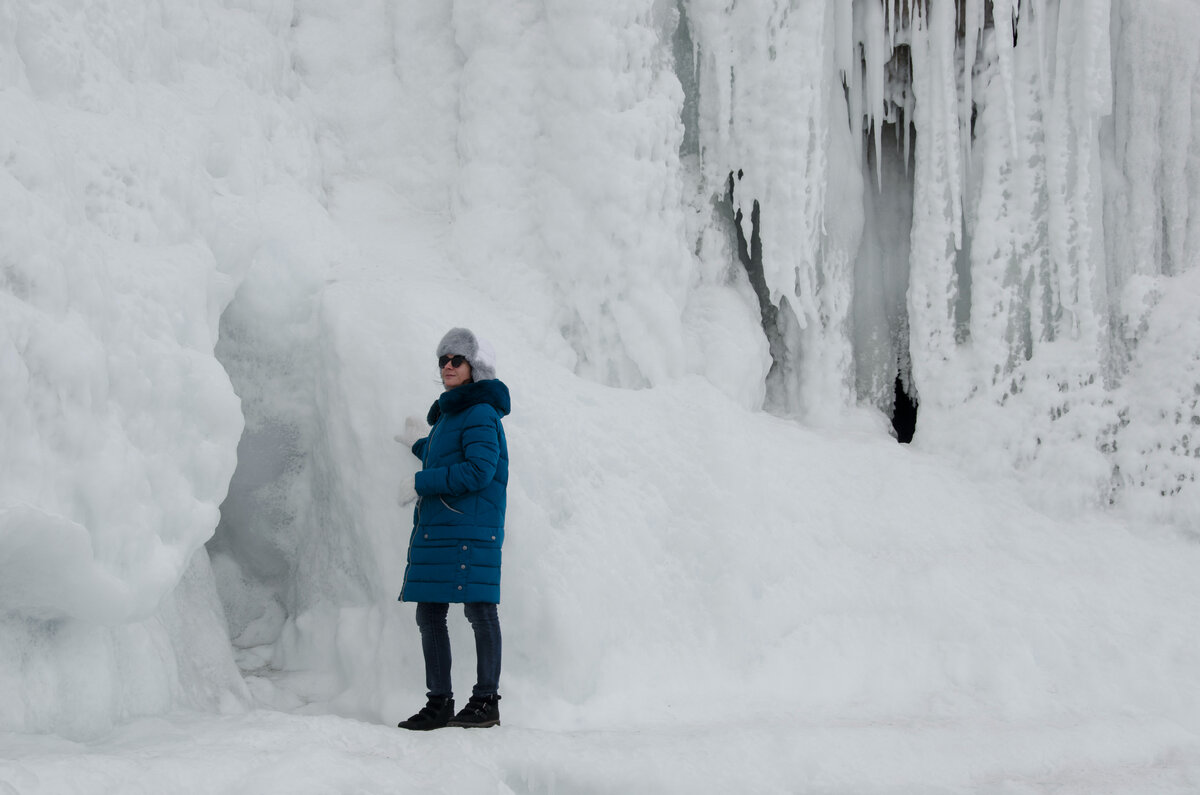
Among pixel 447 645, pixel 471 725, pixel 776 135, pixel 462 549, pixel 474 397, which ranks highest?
pixel 776 135

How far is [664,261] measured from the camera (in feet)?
19.7

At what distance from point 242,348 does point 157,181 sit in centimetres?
113

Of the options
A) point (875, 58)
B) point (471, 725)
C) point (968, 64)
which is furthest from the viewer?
point (875, 58)

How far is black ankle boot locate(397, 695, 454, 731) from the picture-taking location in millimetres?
3754

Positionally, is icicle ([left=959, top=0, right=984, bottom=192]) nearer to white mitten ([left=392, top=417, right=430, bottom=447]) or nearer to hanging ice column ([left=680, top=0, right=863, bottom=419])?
hanging ice column ([left=680, top=0, right=863, bottom=419])

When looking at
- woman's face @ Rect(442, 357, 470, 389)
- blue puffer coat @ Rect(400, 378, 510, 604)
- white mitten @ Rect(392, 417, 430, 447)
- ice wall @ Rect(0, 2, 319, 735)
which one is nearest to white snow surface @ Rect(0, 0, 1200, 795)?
ice wall @ Rect(0, 2, 319, 735)

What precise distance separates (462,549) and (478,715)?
1.94 feet

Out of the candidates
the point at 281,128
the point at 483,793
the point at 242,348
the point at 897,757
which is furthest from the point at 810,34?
the point at 483,793

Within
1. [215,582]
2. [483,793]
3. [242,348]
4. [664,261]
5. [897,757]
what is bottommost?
[897,757]

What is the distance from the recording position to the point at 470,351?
4066 millimetres

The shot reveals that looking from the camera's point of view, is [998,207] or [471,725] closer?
[471,725]

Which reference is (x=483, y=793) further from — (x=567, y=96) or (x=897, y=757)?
(x=567, y=96)

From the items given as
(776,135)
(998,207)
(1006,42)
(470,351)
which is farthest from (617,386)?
(1006,42)

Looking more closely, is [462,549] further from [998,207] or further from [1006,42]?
[1006,42]
